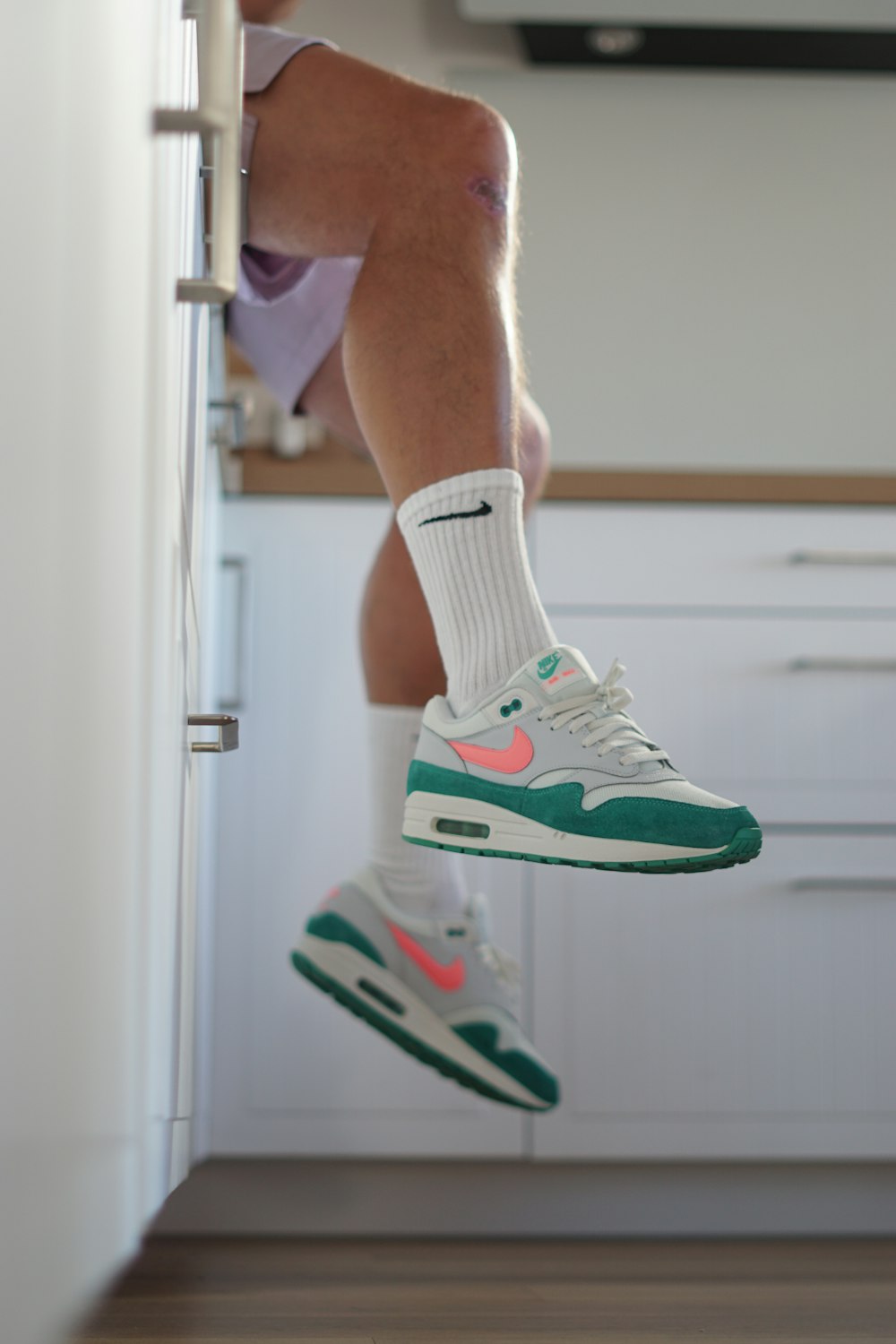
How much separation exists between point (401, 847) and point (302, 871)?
18.8 inches

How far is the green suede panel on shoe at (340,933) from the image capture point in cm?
110

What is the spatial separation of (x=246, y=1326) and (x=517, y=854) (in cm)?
48

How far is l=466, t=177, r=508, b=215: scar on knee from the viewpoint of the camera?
0.87 metres

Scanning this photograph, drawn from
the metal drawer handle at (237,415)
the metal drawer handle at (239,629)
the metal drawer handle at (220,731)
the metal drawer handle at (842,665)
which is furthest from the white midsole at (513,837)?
the metal drawer handle at (842,665)

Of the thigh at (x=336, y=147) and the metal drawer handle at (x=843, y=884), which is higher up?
the thigh at (x=336, y=147)

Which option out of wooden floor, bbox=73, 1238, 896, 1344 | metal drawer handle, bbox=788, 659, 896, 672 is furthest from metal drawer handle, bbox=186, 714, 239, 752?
metal drawer handle, bbox=788, 659, 896, 672

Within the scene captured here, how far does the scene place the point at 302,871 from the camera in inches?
62.7

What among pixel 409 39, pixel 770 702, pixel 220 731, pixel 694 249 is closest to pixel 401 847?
pixel 220 731

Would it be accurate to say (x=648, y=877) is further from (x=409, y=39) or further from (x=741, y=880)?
(x=409, y=39)

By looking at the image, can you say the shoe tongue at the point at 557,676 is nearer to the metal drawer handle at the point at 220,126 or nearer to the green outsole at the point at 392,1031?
the metal drawer handle at the point at 220,126

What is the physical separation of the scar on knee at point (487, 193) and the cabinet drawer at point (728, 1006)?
2.93 ft

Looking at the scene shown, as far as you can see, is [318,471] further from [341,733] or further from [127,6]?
[127,6]

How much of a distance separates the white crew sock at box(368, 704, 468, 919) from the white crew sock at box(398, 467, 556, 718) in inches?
13.2

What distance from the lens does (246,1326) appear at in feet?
3.32
